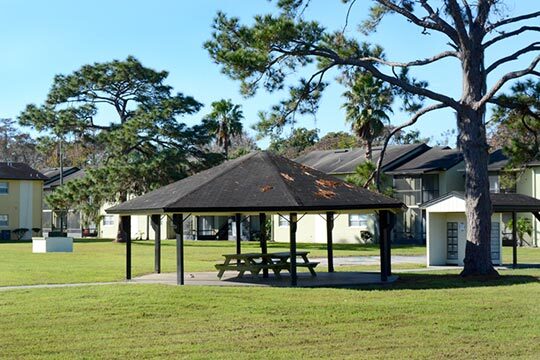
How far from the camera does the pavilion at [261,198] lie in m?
21.3

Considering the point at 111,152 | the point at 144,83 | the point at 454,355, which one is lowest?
the point at 454,355

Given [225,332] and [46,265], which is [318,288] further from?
[46,265]

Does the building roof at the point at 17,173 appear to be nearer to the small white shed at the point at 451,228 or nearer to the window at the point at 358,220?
the window at the point at 358,220

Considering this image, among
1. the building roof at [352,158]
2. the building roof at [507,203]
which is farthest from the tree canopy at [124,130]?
the building roof at [507,203]

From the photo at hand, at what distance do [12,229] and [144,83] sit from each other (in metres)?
19.3

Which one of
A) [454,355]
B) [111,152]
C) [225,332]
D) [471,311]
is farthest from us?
[111,152]

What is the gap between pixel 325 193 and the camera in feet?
74.1

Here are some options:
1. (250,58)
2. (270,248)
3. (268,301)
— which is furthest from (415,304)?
(270,248)

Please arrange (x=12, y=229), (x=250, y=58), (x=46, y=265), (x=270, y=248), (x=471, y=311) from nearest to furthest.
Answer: (x=471, y=311), (x=250, y=58), (x=46, y=265), (x=270, y=248), (x=12, y=229)

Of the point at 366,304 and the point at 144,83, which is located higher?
the point at 144,83

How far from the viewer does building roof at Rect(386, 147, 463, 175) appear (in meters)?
53.9

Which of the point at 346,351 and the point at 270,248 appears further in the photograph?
the point at 270,248

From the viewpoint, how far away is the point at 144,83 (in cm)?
5550

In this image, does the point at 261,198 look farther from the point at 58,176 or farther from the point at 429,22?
the point at 58,176
